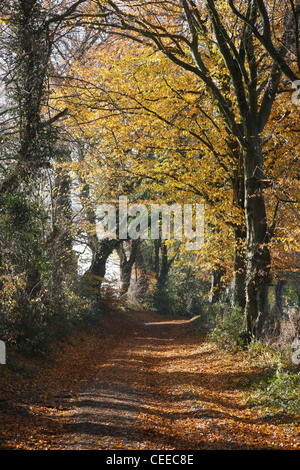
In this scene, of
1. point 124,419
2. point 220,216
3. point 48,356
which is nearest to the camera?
point 124,419

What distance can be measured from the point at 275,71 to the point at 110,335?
1252cm

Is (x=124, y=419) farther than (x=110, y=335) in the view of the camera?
No

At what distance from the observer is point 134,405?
6.91 meters

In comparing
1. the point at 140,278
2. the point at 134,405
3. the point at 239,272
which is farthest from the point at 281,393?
the point at 140,278

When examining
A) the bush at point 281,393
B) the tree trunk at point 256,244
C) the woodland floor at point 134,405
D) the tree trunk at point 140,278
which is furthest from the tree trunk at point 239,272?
the tree trunk at point 140,278

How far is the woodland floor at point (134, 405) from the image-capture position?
209 inches

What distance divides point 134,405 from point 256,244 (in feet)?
16.1

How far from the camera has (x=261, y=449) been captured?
5129 millimetres

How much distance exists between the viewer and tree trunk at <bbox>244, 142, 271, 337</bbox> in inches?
385

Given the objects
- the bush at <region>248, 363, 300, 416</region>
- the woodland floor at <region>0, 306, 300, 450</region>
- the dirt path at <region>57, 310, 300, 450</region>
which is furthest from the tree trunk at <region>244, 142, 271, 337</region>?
the bush at <region>248, 363, 300, 416</region>

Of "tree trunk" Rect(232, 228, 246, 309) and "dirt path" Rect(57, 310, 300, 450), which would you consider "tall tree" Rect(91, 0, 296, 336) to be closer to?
"dirt path" Rect(57, 310, 300, 450)

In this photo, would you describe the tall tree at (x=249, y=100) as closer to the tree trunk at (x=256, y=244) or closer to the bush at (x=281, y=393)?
the tree trunk at (x=256, y=244)
